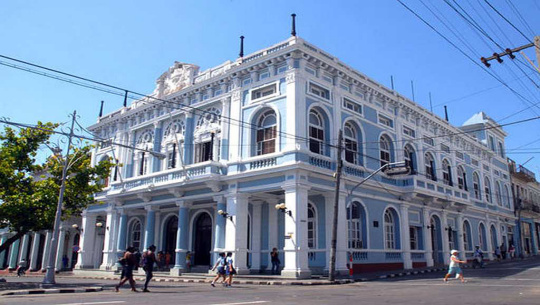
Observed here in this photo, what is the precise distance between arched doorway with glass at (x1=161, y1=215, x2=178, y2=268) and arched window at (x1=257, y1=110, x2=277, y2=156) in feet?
30.6

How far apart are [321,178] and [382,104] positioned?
9187 millimetres

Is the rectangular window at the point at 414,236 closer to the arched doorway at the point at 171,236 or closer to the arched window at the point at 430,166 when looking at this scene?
the arched window at the point at 430,166

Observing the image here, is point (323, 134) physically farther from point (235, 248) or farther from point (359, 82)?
point (235, 248)

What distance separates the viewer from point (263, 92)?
2309 centimetres

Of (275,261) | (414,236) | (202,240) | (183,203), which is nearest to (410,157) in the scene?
(414,236)

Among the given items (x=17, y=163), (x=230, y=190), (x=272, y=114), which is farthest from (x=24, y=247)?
(x=272, y=114)

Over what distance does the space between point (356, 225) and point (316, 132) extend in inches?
225

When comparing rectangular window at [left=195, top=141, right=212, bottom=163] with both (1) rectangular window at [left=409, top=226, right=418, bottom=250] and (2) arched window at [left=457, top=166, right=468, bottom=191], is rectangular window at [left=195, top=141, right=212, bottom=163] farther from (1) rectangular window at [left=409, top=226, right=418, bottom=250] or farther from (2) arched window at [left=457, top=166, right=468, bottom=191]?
(2) arched window at [left=457, top=166, right=468, bottom=191]

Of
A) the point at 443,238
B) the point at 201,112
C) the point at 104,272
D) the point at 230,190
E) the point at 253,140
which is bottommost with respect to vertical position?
the point at 104,272

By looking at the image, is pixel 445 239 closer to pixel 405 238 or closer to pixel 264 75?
pixel 405 238

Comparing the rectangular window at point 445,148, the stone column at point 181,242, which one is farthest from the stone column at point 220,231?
the rectangular window at point 445,148

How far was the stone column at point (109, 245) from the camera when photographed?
94.1 feet

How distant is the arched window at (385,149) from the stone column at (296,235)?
29.2ft

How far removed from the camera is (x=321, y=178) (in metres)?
21.1
